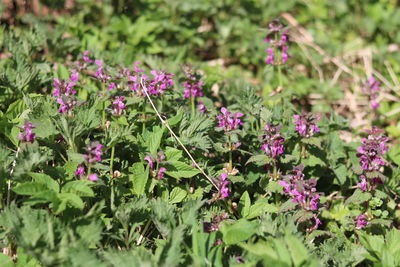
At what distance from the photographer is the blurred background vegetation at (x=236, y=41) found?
422cm

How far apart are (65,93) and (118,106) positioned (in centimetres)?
37

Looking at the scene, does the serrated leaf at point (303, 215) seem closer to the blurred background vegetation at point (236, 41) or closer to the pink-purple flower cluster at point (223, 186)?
the pink-purple flower cluster at point (223, 186)

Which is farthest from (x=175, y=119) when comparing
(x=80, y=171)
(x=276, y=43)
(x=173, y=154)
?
(x=276, y=43)

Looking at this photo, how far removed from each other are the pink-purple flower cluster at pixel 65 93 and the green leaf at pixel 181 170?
0.69m

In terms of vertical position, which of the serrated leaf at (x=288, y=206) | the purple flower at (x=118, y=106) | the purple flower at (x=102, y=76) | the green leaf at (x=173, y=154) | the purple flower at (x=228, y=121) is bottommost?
the serrated leaf at (x=288, y=206)

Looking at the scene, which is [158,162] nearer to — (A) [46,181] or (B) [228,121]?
(B) [228,121]

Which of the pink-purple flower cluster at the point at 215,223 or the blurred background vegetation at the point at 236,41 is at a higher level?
the blurred background vegetation at the point at 236,41

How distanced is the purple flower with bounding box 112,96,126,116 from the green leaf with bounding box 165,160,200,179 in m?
0.49

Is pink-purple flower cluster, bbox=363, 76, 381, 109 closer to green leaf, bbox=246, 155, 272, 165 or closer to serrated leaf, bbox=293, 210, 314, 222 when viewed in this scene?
green leaf, bbox=246, 155, 272, 165

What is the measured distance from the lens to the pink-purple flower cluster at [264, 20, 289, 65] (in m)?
3.66

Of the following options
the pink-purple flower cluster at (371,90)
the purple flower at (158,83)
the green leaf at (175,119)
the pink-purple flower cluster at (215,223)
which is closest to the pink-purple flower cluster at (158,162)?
the green leaf at (175,119)

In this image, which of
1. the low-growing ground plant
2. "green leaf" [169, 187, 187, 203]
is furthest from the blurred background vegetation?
"green leaf" [169, 187, 187, 203]

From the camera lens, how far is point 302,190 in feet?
8.70

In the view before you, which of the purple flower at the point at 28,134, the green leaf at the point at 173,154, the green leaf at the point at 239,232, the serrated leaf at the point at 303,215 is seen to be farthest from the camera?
the green leaf at the point at 173,154
